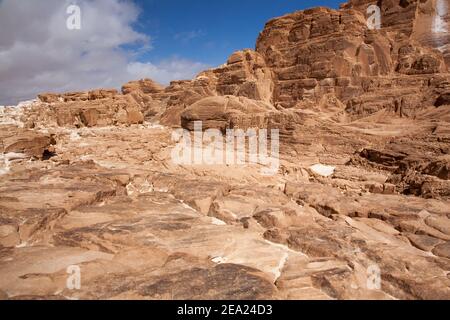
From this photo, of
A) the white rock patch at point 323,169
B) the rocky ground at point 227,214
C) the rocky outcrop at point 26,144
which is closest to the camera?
the rocky ground at point 227,214

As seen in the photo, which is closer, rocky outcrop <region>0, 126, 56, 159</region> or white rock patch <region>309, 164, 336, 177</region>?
rocky outcrop <region>0, 126, 56, 159</region>

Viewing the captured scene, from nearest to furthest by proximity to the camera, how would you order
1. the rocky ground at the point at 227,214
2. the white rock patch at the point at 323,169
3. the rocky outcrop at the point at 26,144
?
the rocky ground at the point at 227,214
the rocky outcrop at the point at 26,144
the white rock patch at the point at 323,169

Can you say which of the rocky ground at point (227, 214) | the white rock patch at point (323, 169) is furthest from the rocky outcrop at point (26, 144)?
the white rock patch at point (323, 169)

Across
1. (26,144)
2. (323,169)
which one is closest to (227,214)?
(26,144)

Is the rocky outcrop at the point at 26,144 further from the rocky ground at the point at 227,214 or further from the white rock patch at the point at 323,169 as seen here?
the white rock patch at the point at 323,169

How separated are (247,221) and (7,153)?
911cm

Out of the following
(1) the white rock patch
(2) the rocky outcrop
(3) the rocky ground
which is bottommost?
(1) the white rock patch

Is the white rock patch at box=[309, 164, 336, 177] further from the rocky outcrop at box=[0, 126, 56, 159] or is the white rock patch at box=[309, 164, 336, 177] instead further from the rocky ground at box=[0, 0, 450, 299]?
the rocky outcrop at box=[0, 126, 56, 159]

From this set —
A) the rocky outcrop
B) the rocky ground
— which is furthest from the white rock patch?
the rocky outcrop

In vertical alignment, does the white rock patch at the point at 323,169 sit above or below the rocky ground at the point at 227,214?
below

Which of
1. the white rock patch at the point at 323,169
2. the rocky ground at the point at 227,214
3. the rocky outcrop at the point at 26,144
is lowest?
the white rock patch at the point at 323,169
